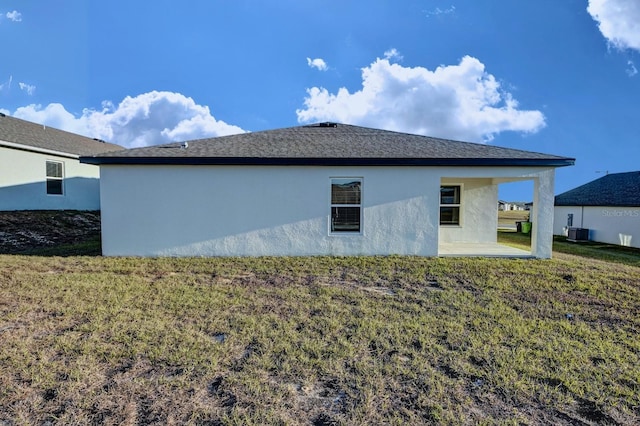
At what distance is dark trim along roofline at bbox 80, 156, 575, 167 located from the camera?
842cm

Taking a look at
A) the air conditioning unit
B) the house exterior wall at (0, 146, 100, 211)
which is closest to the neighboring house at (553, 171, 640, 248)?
the air conditioning unit

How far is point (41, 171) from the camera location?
588 inches

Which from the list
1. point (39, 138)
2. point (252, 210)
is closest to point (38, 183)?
point (39, 138)

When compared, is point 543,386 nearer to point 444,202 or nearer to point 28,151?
point 444,202

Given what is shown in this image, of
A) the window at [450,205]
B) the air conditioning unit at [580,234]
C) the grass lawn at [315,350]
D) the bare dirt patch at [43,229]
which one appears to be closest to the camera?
the grass lawn at [315,350]

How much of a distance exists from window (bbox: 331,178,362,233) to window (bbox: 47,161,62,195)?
14.9 meters

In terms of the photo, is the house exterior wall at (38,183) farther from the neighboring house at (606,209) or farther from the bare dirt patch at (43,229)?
the neighboring house at (606,209)

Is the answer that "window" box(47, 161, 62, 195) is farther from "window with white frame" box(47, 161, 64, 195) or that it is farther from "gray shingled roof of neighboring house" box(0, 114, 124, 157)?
"gray shingled roof of neighboring house" box(0, 114, 124, 157)

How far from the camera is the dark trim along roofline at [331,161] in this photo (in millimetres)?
8422

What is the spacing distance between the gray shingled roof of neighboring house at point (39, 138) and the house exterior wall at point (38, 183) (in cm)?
36

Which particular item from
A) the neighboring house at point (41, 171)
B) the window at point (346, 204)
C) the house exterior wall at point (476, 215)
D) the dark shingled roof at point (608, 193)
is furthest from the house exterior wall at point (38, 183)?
the dark shingled roof at point (608, 193)

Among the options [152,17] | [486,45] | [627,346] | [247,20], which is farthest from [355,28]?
[627,346]

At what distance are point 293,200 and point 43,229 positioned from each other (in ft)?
35.6

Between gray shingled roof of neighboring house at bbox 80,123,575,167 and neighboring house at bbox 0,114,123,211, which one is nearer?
gray shingled roof of neighboring house at bbox 80,123,575,167
